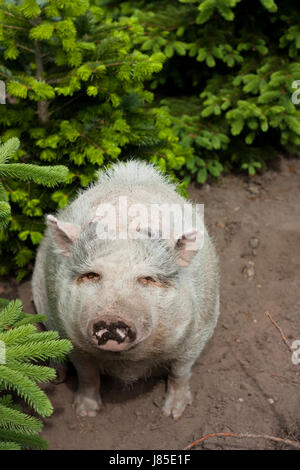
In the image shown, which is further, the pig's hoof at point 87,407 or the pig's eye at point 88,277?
the pig's hoof at point 87,407

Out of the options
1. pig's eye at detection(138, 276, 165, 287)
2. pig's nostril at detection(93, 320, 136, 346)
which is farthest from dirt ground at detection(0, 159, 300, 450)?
pig's nostril at detection(93, 320, 136, 346)

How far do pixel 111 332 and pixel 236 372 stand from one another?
254 cm

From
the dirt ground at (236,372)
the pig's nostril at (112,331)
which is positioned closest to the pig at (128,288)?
the pig's nostril at (112,331)

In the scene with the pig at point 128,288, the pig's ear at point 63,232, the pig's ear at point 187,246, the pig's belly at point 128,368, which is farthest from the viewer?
the pig's belly at point 128,368

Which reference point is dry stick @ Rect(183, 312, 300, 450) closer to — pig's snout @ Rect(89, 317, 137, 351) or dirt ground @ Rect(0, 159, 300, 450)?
dirt ground @ Rect(0, 159, 300, 450)

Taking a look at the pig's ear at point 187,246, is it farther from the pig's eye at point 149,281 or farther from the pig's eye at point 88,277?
the pig's eye at point 88,277

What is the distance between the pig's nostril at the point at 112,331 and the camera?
3.36 meters

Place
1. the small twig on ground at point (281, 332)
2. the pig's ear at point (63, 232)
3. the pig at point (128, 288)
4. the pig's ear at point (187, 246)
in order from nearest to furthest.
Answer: the pig at point (128, 288) → the pig's ear at point (187, 246) → the pig's ear at point (63, 232) → the small twig on ground at point (281, 332)

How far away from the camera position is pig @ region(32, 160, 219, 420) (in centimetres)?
355

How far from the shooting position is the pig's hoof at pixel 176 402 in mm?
5199

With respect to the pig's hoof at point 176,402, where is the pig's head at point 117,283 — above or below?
above

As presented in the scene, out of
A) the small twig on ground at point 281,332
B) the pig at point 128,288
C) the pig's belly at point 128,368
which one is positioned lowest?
the small twig on ground at point 281,332

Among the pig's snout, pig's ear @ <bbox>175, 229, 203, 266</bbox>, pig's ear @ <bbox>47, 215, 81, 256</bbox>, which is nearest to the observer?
the pig's snout

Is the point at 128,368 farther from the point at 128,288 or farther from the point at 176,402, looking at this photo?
the point at 128,288
